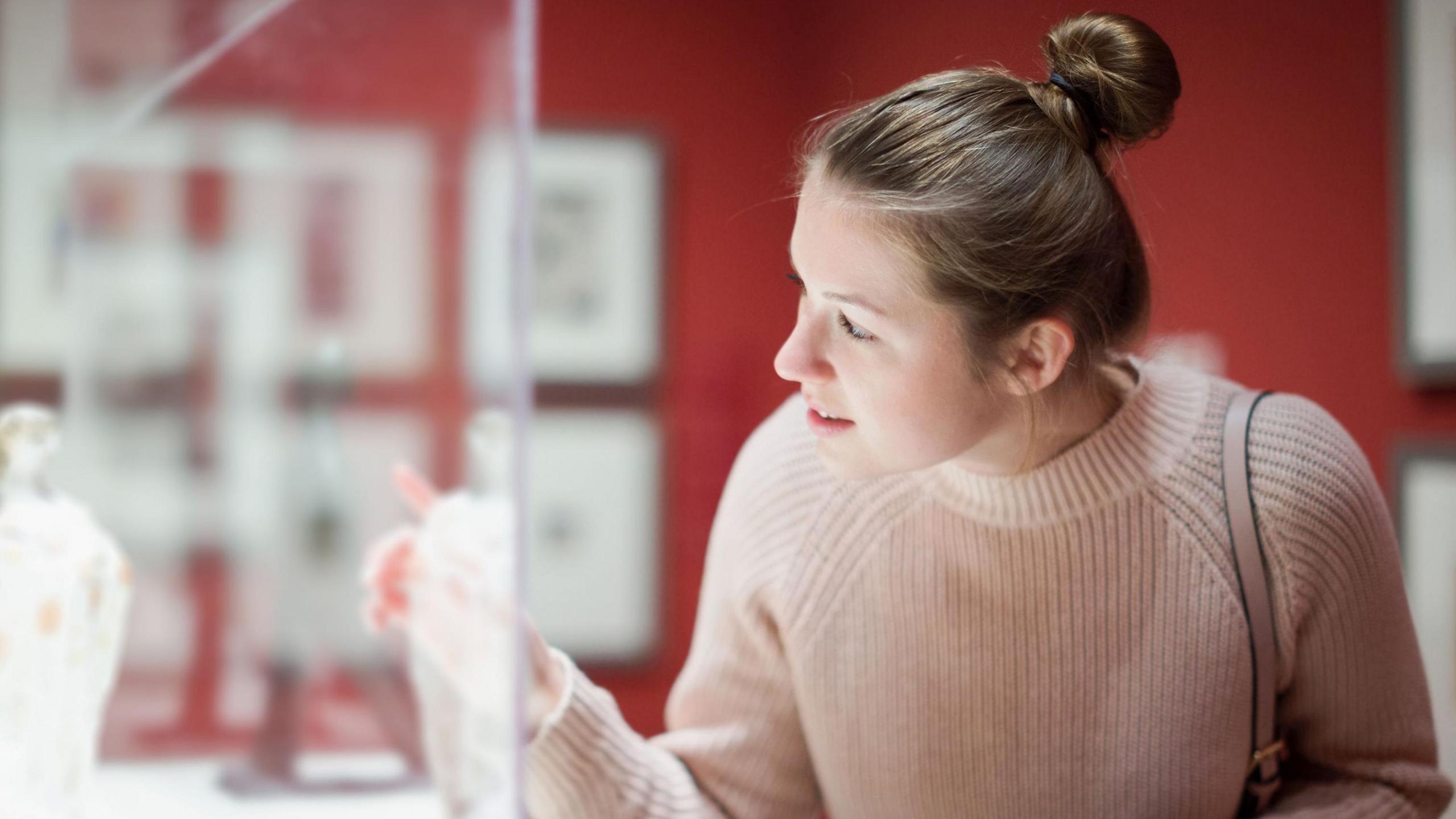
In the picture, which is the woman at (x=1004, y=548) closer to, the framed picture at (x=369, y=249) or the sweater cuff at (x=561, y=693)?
the sweater cuff at (x=561, y=693)

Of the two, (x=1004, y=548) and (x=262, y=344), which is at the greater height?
(x=262, y=344)

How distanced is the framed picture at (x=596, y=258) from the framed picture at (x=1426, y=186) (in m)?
0.83

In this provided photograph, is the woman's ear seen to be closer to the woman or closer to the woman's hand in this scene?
the woman

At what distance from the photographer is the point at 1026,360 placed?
781 millimetres

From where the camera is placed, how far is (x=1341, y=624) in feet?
2.74

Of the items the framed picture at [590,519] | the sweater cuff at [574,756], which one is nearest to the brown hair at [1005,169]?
the sweater cuff at [574,756]

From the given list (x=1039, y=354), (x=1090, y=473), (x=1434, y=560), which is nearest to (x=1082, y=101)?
(x=1039, y=354)

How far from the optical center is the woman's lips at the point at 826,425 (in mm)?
757

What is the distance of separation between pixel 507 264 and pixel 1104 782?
2.06 ft

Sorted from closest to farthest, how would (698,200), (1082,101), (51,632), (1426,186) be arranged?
(51,632), (1082,101), (1426,186), (698,200)

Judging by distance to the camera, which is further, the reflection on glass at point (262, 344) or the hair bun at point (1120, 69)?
the hair bun at point (1120, 69)

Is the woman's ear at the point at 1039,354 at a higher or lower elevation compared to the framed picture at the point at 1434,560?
higher

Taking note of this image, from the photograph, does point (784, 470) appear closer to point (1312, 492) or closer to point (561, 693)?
point (561, 693)

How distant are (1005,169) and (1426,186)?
1.78 feet
